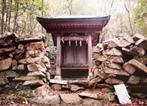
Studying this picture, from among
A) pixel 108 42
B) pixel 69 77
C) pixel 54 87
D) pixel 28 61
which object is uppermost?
pixel 108 42

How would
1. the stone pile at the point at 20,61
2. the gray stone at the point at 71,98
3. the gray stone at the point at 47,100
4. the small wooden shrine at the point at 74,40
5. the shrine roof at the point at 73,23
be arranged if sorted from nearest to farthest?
the gray stone at the point at 47,100, the gray stone at the point at 71,98, the stone pile at the point at 20,61, the shrine roof at the point at 73,23, the small wooden shrine at the point at 74,40

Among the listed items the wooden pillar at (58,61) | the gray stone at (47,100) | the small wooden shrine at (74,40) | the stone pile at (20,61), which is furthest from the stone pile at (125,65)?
the wooden pillar at (58,61)

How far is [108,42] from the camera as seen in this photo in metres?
11.5

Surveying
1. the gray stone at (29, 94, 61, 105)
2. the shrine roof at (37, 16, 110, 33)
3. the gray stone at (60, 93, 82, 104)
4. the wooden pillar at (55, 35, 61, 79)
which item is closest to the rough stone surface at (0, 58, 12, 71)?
the gray stone at (29, 94, 61, 105)

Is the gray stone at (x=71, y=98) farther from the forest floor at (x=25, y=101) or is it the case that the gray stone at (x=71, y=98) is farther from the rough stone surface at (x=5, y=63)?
the rough stone surface at (x=5, y=63)

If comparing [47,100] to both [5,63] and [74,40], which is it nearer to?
[5,63]

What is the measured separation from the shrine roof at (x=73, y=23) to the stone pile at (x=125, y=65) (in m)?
4.77

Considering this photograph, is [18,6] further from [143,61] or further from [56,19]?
[143,61]

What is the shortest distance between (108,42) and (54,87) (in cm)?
354

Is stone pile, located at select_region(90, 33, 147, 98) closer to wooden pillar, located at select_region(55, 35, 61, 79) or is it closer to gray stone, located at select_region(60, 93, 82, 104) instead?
gray stone, located at select_region(60, 93, 82, 104)

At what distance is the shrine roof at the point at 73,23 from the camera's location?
16156 mm

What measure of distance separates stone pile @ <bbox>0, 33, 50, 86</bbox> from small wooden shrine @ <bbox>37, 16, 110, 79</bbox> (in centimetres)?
463

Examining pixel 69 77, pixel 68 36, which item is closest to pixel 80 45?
pixel 68 36

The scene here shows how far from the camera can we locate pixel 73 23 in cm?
1650
